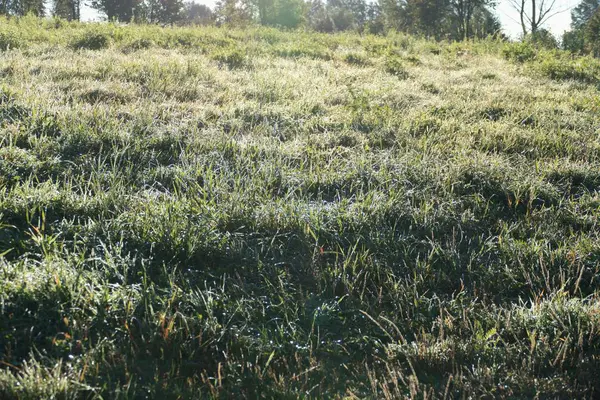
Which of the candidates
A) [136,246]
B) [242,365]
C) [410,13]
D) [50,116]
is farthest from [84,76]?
[410,13]

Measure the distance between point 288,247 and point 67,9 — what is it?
141 feet

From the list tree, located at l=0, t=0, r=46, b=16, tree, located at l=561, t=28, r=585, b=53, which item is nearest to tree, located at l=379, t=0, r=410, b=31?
tree, located at l=561, t=28, r=585, b=53

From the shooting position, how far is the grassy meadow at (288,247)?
215cm

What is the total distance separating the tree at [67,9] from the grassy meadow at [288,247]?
37.4 m

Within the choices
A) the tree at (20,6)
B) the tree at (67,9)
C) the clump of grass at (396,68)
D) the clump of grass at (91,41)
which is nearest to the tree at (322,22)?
the tree at (67,9)

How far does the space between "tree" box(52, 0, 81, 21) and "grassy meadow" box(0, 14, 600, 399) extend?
1471 inches

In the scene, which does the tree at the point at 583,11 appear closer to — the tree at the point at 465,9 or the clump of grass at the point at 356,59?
the tree at the point at 465,9

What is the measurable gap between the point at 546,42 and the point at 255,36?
28.5ft

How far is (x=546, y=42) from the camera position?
14.9 metres

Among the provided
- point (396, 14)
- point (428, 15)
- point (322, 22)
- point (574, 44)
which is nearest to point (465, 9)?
point (428, 15)

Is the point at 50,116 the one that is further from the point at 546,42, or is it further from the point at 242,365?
the point at 546,42

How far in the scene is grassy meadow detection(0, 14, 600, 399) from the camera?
7.04 feet

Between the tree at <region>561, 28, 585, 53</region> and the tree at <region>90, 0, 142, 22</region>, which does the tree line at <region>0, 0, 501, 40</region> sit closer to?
the tree at <region>90, 0, 142, 22</region>

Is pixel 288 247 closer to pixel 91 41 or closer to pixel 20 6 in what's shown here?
pixel 91 41
